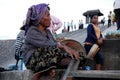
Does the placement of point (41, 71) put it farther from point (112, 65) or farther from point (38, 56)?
point (112, 65)

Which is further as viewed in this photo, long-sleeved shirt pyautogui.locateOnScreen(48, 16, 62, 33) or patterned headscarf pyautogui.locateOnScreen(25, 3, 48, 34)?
long-sleeved shirt pyautogui.locateOnScreen(48, 16, 62, 33)

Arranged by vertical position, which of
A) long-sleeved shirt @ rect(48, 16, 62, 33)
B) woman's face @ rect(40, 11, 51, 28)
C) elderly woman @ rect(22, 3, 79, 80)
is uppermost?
woman's face @ rect(40, 11, 51, 28)

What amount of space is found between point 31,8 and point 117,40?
10.6ft

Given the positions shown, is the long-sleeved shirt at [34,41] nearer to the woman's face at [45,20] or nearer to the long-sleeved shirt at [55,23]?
A: the woman's face at [45,20]

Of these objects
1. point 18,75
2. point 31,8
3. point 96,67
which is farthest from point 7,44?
point 31,8

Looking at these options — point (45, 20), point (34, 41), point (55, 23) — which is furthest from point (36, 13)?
point (55, 23)

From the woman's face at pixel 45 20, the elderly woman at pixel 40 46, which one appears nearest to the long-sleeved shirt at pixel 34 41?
the elderly woman at pixel 40 46

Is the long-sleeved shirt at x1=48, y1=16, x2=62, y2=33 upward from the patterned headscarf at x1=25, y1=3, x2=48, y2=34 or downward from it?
downward

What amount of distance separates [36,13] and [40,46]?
0.42m

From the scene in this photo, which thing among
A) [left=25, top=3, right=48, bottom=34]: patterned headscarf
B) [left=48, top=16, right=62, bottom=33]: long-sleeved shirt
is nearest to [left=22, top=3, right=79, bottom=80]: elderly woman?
[left=25, top=3, right=48, bottom=34]: patterned headscarf

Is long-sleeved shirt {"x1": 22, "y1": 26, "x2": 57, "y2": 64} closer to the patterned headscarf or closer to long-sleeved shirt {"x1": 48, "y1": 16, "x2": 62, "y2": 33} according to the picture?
the patterned headscarf

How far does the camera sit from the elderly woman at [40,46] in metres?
5.35

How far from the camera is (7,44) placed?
16.1 metres

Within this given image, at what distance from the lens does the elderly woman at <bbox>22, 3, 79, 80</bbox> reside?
5.35 m
